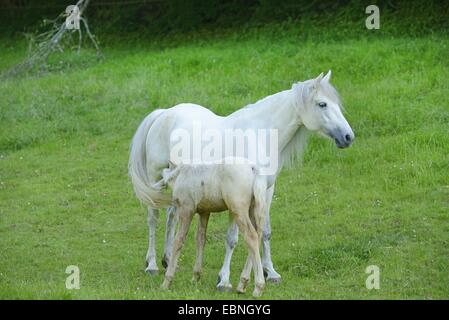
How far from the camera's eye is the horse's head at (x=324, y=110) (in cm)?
852

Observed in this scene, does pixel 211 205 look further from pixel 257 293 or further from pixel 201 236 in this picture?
pixel 257 293

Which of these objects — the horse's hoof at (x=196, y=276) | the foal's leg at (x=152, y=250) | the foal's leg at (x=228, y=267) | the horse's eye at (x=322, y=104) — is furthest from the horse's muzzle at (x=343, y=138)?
the foal's leg at (x=152, y=250)

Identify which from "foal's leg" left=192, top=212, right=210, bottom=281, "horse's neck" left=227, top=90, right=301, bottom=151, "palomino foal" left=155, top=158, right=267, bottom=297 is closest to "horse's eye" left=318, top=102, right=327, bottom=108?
"horse's neck" left=227, top=90, right=301, bottom=151

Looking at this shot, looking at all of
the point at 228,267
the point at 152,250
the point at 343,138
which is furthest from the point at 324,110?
the point at 152,250

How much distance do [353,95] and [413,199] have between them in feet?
12.6

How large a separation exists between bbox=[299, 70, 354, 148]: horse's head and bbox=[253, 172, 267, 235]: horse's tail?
1006mm

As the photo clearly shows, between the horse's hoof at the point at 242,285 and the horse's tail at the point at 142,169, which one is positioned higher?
the horse's tail at the point at 142,169

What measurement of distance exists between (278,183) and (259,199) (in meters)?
4.91

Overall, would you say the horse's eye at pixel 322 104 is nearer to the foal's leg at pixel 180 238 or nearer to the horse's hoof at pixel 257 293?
the foal's leg at pixel 180 238

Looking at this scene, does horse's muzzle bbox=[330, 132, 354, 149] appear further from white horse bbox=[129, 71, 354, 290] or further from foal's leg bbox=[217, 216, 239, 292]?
foal's leg bbox=[217, 216, 239, 292]

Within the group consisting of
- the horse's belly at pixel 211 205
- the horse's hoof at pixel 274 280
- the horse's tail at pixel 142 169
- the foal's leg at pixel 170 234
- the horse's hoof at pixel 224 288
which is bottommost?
the horse's hoof at pixel 274 280

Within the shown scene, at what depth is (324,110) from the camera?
856 cm

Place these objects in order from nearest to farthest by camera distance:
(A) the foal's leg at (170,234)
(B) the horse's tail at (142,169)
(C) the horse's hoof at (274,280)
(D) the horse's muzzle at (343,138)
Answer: (D) the horse's muzzle at (343,138) → (B) the horse's tail at (142,169) → (C) the horse's hoof at (274,280) → (A) the foal's leg at (170,234)
